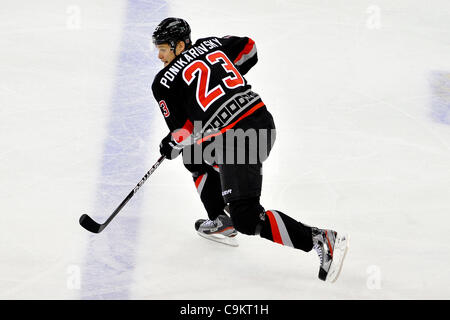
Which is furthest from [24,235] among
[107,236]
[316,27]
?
[316,27]

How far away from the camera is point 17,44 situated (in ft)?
13.6

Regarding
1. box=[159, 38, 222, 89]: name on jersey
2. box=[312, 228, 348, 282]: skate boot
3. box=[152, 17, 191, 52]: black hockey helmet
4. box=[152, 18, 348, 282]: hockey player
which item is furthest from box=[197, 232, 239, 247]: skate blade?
box=[152, 17, 191, 52]: black hockey helmet

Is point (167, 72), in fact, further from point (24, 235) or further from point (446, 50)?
point (446, 50)

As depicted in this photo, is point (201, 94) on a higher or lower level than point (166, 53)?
lower

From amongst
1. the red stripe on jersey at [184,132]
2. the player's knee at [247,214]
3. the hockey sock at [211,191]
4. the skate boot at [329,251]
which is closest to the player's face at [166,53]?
the red stripe on jersey at [184,132]

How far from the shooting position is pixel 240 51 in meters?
2.90

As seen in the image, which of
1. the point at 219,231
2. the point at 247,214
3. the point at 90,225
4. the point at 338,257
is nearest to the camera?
the point at 247,214

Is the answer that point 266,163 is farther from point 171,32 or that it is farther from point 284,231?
point 171,32

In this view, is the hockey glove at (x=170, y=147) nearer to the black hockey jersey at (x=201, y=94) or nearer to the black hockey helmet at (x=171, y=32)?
the black hockey jersey at (x=201, y=94)

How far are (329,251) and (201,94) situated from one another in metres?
0.83

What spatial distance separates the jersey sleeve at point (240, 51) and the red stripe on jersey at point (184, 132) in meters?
0.36

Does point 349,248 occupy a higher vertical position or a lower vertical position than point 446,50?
lower

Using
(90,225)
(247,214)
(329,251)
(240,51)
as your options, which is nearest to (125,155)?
(90,225)
